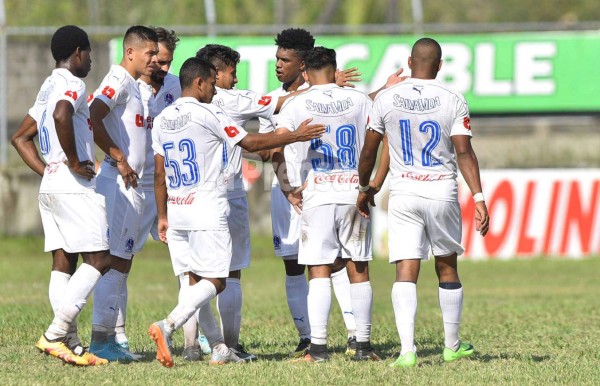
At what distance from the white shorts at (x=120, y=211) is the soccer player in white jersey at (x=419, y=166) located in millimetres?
2182

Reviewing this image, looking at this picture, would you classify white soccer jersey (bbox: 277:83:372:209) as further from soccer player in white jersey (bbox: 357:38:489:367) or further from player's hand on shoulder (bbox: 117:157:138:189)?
player's hand on shoulder (bbox: 117:157:138:189)

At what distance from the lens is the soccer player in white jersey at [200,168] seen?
9.15 meters

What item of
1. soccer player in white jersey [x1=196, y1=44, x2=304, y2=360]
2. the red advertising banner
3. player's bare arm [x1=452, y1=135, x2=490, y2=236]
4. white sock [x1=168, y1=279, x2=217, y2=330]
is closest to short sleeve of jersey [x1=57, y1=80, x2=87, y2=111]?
soccer player in white jersey [x1=196, y1=44, x2=304, y2=360]

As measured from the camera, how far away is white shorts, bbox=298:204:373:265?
381 inches

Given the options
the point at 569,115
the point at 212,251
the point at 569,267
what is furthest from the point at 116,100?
the point at 569,115

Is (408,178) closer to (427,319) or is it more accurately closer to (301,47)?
(301,47)

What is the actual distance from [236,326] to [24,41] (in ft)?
56.4

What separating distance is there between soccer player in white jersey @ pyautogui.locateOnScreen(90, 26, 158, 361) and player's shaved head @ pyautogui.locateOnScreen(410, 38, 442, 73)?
2372 millimetres

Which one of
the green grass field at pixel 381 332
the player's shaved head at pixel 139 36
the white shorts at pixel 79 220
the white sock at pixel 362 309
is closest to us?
the green grass field at pixel 381 332

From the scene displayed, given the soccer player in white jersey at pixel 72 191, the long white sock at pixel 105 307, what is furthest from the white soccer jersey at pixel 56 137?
the long white sock at pixel 105 307

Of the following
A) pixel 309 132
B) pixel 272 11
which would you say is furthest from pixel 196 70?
pixel 272 11

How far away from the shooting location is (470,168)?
9.23 meters

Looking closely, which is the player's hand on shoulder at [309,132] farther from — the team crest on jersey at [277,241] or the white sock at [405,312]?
the team crest on jersey at [277,241]

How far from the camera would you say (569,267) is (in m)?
22.6
